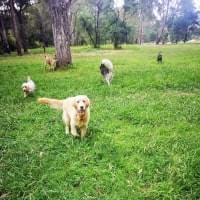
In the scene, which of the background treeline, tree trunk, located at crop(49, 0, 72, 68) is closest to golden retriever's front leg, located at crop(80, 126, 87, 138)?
tree trunk, located at crop(49, 0, 72, 68)

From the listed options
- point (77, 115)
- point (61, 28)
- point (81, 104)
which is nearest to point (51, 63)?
point (61, 28)

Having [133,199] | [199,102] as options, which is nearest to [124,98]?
[199,102]

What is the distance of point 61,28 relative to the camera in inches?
709

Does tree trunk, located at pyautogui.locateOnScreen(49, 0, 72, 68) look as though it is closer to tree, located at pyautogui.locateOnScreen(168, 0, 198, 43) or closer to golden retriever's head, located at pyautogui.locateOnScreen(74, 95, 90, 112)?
golden retriever's head, located at pyautogui.locateOnScreen(74, 95, 90, 112)

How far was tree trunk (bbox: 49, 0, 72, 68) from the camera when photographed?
17.7 meters

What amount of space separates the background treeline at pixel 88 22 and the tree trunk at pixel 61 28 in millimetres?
10994

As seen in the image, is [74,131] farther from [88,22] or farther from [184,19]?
[184,19]

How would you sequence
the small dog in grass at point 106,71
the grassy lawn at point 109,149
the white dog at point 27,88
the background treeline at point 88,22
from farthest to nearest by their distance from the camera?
1. the background treeline at point 88,22
2. the small dog in grass at point 106,71
3. the white dog at point 27,88
4. the grassy lawn at point 109,149

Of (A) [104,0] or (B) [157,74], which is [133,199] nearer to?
(B) [157,74]

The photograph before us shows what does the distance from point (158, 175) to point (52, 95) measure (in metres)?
7.20

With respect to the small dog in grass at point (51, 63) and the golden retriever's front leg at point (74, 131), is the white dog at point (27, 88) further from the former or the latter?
the small dog in grass at point (51, 63)

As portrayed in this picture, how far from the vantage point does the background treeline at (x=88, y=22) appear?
38656mm

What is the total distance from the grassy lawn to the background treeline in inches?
794

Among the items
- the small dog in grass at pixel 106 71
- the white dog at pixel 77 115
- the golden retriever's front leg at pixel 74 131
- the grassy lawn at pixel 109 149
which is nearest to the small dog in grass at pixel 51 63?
the small dog in grass at pixel 106 71
